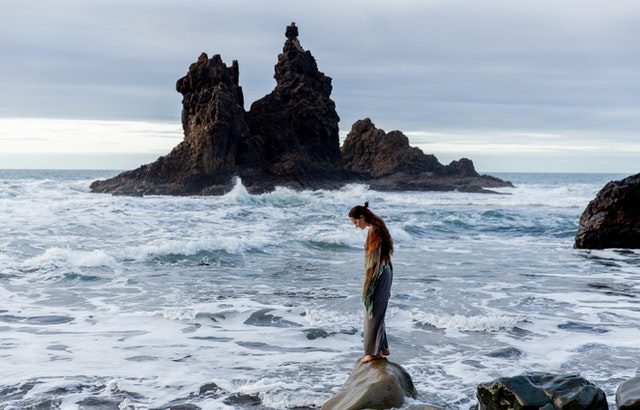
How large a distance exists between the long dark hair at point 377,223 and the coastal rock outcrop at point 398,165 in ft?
200

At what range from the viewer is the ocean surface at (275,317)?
316 inches

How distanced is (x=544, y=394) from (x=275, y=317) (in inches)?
243

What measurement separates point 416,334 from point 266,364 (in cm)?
265

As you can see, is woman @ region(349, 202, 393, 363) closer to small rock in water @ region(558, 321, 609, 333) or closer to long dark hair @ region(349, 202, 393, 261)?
long dark hair @ region(349, 202, 393, 261)

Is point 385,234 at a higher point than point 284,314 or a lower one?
higher

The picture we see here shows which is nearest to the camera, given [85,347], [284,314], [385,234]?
[385,234]

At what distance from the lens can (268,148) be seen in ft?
208

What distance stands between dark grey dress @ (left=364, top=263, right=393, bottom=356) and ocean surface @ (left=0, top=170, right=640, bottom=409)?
0.60 metres

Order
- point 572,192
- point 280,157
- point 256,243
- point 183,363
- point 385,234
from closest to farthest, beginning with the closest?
point 385,234 < point 183,363 < point 256,243 < point 280,157 < point 572,192

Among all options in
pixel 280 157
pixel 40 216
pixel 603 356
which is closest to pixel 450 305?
pixel 603 356

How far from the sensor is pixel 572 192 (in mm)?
67438

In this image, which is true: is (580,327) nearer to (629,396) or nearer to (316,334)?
(316,334)

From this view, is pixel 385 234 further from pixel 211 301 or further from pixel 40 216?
pixel 40 216

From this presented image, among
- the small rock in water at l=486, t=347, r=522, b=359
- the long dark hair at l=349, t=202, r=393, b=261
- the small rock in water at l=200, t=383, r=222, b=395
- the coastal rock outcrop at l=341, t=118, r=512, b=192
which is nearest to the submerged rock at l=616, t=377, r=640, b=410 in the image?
the long dark hair at l=349, t=202, r=393, b=261
